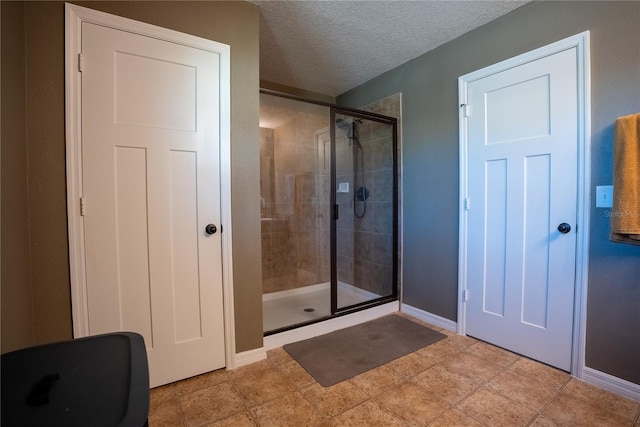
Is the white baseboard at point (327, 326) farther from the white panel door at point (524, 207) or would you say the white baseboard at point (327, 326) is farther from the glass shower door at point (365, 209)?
the white panel door at point (524, 207)

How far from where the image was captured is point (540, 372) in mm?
1877

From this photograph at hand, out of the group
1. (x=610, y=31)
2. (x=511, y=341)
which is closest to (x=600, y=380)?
(x=511, y=341)

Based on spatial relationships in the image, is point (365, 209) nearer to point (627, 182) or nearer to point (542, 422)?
point (627, 182)

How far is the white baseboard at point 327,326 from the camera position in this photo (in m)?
2.23

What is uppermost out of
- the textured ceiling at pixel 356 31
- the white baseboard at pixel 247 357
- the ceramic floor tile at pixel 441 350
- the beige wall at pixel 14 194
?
the textured ceiling at pixel 356 31

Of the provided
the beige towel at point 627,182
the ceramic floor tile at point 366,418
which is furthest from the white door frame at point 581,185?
the ceramic floor tile at point 366,418

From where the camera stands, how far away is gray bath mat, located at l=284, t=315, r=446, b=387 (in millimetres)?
1918

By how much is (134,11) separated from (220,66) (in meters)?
0.52

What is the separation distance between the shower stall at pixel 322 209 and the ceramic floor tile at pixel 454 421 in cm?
130

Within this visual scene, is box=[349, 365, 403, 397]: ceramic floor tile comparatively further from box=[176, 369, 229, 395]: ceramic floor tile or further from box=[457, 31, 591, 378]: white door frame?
box=[457, 31, 591, 378]: white door frame

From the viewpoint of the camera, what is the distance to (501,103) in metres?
2.17

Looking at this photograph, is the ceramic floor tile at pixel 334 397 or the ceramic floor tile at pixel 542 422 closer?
the ceramic floor tile at pixel 542 422

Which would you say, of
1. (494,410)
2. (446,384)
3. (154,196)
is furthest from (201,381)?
(494,410)

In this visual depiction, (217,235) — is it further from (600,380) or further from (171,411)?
(600,380)
